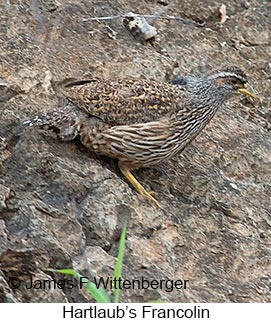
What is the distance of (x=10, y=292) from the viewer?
694 centimetres

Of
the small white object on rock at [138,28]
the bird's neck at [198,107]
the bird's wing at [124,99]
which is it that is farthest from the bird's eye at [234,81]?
the small white object on rock at [138,28]

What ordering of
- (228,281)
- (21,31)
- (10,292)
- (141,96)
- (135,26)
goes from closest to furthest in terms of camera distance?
(10,292) → (228,281) → (141,96) → (21,31) → (135,26)

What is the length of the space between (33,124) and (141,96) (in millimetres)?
885

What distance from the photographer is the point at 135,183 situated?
8617mm

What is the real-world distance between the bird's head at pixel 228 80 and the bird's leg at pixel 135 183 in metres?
1.10

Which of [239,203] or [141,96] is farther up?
[141,96]

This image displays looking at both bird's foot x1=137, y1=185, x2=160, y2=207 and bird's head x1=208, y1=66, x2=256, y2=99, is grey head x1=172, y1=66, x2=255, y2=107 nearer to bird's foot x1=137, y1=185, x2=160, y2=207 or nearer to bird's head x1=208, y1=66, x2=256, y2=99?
bird's head x1=208, y1=66, x2=256, y2=99

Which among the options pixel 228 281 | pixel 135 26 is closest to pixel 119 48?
pixel 135 26

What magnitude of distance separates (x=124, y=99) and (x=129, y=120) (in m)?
0.17

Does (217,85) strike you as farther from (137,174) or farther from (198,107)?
(137,174)

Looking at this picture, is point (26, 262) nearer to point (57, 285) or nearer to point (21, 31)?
point (57, 285)

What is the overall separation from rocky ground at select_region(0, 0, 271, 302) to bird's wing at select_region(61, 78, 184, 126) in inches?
13.0

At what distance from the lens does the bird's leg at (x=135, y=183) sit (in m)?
8.46

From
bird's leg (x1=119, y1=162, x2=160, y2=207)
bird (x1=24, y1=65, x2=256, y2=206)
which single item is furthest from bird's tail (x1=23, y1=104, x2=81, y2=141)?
bird's leg (x1=119, y1=162, x2=160, y2=207)
